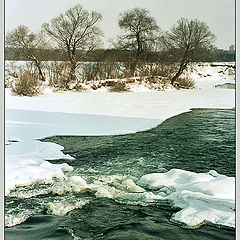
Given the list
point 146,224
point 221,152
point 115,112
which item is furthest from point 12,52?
point 146,224

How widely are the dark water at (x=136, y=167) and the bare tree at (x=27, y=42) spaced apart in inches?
58.6

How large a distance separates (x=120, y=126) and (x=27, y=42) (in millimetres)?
2134

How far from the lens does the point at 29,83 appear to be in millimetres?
6234

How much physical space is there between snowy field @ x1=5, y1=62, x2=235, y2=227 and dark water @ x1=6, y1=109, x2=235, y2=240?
0.13 m

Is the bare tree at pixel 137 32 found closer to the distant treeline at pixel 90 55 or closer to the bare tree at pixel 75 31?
the distant treeline at pixel 90 55

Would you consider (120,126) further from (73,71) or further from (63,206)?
(73,71)

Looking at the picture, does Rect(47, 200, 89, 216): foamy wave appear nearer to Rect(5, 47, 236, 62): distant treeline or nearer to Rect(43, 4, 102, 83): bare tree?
Rect(43, 4, 102, 83): bare tree

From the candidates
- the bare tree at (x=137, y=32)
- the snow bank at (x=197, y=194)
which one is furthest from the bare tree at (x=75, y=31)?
the snow bank at (x=197, y=194)

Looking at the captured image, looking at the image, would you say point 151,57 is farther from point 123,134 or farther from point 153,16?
point 123,134

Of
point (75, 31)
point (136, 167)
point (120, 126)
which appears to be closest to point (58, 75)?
point (75, 31)

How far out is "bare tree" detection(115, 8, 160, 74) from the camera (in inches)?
161

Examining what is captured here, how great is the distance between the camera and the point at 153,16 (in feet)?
12.9

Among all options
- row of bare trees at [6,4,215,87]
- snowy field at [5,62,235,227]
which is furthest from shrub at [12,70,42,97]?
row of bare trees at [6,4,215,87]

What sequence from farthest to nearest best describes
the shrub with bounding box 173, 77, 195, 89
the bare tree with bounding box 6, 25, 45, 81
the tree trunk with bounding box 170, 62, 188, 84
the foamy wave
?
1. the shrub with bounding box 173, 77, 195, 89
2. the tree trunk with bounding box 170, 62, 188, 84
3. the bare tree with bounding box 6, 25, 45, 81
4. the foamy wave
